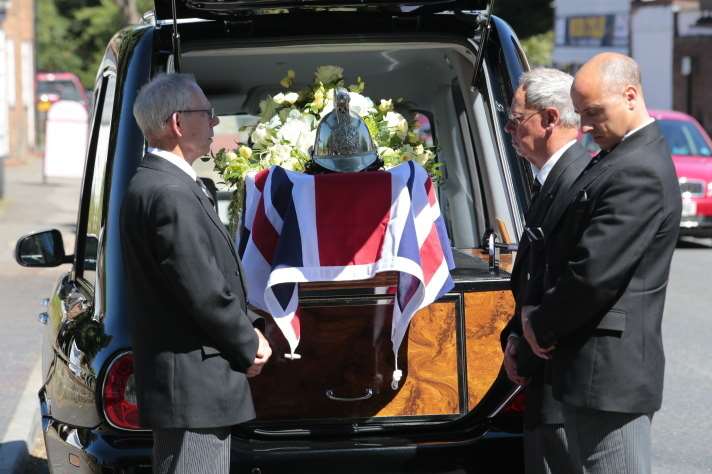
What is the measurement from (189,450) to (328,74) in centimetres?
245

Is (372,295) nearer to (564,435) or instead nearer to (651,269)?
(564,435)

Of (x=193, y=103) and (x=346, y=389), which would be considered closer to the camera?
(x=193, y=103)

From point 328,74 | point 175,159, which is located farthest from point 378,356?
point 328,74

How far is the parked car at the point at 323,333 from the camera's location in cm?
403

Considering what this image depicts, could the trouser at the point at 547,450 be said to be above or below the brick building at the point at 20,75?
above

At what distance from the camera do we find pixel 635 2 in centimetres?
4175

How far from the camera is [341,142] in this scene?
15.6 ft

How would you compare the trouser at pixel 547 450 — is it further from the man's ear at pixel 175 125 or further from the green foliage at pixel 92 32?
the green foliage at pixel 92 32

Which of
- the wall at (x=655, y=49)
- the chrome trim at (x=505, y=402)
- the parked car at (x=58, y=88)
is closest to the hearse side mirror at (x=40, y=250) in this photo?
the chrome trim at (x=505, y=402)

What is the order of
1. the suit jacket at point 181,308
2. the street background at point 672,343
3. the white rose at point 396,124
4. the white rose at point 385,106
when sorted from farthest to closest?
the street background at point 672,343
the white rose at point 385,106
the white rose at point 396,124
the suit jacket at point 181,308

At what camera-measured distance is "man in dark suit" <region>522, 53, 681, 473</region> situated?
342cm

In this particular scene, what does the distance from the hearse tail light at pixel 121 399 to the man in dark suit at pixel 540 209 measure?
3.68 feet

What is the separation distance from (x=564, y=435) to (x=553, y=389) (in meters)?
0.36

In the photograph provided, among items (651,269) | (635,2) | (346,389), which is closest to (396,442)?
(346,389)
